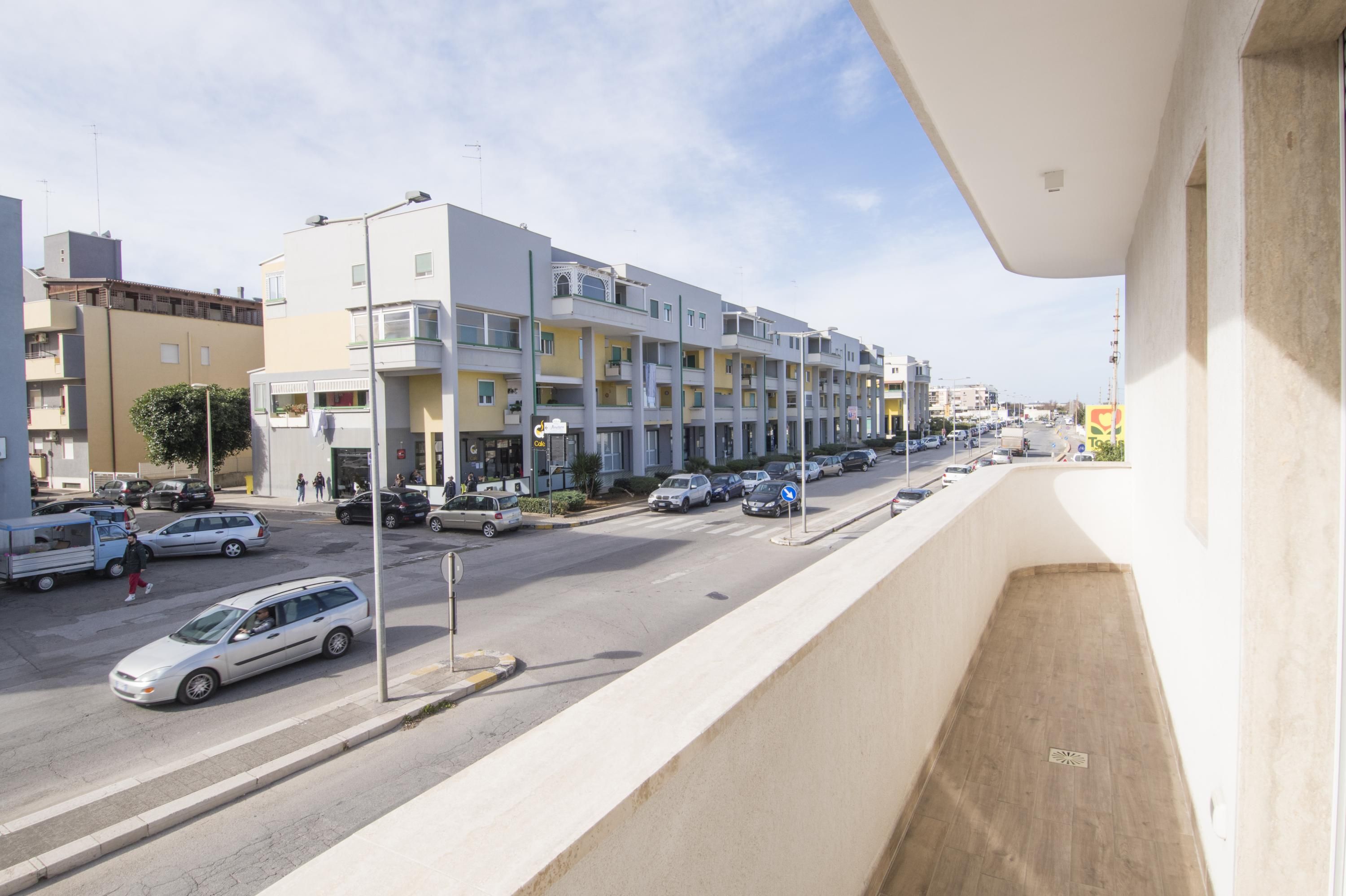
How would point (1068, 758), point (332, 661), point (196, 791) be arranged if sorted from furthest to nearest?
point (332, 661) < point (196, 791) < point (1068, 758)

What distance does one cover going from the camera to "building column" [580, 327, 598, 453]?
35.7m

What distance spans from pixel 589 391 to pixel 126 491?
74.2 ft

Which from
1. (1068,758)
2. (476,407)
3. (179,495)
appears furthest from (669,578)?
(179,495)

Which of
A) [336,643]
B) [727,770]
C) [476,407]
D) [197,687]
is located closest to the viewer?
[727,770]

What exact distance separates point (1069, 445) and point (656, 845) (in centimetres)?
5436

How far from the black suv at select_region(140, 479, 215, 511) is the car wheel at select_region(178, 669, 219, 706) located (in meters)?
24.8

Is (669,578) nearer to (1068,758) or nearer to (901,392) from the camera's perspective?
(1068,758)

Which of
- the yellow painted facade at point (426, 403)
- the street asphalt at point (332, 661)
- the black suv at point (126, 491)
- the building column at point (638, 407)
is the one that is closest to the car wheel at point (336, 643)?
the street asphalt at point (332, 661)

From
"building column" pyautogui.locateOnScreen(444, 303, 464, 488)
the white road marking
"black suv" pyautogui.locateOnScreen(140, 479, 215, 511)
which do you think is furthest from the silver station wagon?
"black suv" pyautogui.locateOnScreen(140, 479, 215, 511)

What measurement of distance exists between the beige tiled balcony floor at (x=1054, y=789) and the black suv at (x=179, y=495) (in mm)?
34438

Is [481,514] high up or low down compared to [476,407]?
down

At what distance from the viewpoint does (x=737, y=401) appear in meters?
51.5

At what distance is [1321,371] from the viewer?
2479 mm

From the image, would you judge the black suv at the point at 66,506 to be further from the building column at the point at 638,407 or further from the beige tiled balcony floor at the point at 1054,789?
the beige tiled balcony floor at the point at 1054,789
